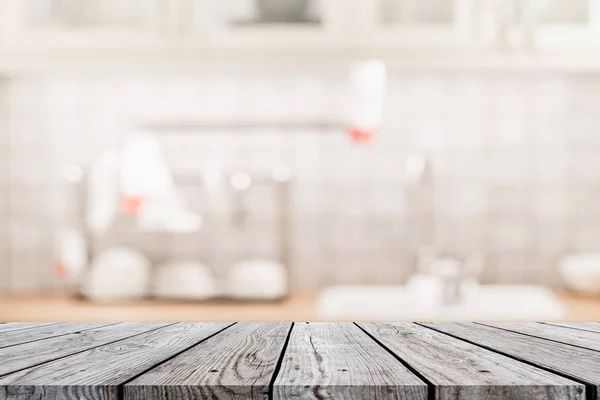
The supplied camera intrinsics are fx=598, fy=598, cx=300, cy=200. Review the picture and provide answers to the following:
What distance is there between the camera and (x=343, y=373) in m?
0.57

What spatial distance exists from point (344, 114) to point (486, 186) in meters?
0.57

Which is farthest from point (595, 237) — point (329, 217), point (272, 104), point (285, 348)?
point (285, 348)

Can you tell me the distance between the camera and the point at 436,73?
2.07 metres

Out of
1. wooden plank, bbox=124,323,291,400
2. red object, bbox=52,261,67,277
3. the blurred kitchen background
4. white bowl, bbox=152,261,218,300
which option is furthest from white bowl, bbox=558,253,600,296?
red object, bbox=52,261,67,277

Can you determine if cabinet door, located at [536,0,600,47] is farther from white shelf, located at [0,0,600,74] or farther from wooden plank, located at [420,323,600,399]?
wooden plank, located at [420,323,600,399]

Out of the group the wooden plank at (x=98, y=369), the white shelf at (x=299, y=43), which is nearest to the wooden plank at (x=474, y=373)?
the wooden plank at (x=98, y=369)

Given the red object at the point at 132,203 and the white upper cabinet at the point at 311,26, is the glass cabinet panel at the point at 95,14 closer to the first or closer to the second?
the white upper cabinet at the point at 311,26

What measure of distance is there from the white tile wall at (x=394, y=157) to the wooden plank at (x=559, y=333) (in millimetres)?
1202

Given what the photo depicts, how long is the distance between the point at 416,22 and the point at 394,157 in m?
0.49

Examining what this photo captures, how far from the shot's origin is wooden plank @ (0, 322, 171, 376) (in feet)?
2.11

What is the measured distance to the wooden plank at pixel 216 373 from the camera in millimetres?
522

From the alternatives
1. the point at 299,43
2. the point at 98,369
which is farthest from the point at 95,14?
the point at 98,369

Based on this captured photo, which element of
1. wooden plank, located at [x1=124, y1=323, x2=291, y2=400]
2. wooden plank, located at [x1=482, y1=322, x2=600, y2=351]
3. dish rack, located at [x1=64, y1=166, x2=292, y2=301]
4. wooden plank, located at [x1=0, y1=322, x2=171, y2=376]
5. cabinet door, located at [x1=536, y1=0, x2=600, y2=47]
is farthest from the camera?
dish rack, located at [x1=64, y1=166, x2=292, y2=301]

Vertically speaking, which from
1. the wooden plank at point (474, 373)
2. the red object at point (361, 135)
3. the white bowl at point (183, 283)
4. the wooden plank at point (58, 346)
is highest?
the red object at point (361, 135)
